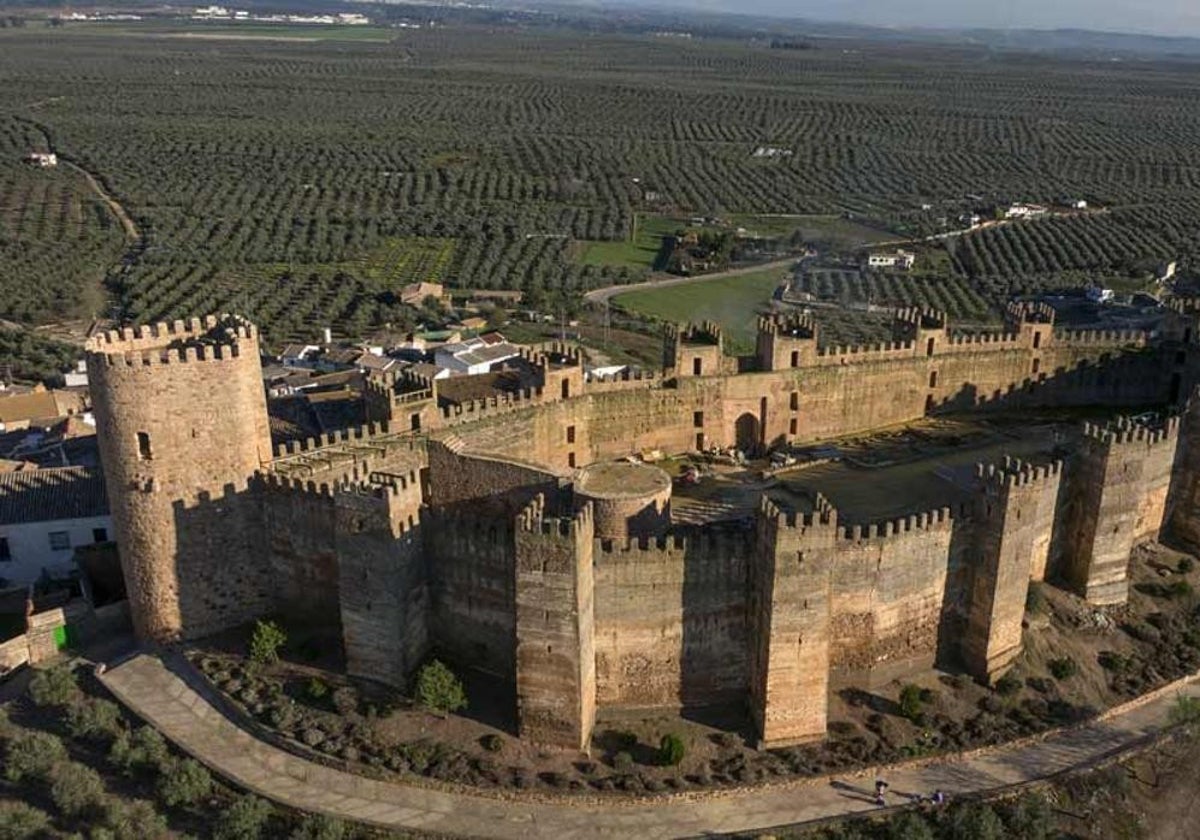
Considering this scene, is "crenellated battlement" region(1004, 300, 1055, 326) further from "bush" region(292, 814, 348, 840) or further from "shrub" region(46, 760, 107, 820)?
"shrub" region(46, 760, 107, 820)

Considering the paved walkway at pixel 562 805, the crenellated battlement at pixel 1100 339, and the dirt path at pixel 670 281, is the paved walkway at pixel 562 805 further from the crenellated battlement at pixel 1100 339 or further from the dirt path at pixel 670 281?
the dirt path at pixel 670 281

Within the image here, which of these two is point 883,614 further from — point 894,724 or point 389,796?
point 389,796

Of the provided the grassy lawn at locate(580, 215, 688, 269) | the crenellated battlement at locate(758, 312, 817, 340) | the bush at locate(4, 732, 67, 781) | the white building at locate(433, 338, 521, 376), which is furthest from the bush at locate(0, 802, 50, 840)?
the grassy lawn at locate(580, 215, 688, 269)

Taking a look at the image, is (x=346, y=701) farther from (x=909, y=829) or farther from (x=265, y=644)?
(x=909, y=829)

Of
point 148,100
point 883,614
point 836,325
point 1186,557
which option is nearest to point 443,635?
point 883,614

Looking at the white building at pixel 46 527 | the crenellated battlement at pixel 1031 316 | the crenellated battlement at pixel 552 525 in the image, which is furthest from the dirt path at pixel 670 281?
the crenellated battlement at pixel 552 525

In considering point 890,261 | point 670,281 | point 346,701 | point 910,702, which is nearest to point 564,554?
point 346,701
